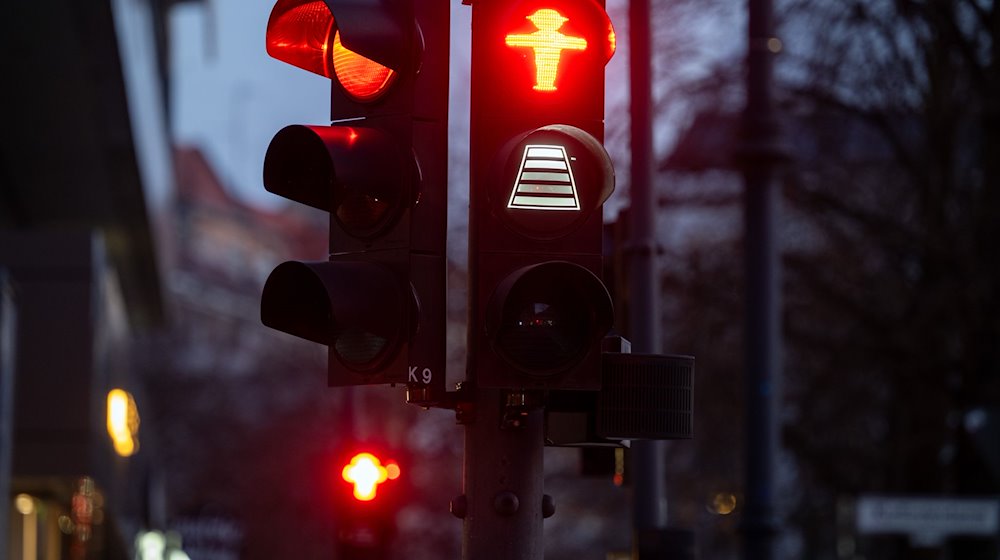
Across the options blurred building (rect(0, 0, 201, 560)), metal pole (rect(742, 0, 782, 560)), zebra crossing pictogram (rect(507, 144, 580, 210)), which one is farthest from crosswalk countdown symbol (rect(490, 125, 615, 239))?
blurred building (rect(0, 0, 201, 560))

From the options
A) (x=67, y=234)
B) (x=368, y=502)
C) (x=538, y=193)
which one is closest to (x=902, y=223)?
(x=67, y=234)

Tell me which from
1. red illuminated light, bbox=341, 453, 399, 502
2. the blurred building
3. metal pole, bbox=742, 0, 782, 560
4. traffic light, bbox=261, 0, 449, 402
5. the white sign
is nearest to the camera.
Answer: traffic light, bbox=261, 0, 449, 402

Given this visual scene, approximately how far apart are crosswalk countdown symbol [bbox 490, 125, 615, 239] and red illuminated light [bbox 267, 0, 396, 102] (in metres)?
0.53

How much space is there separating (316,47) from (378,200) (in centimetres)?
63

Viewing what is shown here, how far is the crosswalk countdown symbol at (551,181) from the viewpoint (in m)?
5.36

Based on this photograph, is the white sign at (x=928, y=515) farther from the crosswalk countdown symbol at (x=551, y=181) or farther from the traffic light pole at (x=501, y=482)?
the crosswalk countdown symbol at (x=551, y=181)

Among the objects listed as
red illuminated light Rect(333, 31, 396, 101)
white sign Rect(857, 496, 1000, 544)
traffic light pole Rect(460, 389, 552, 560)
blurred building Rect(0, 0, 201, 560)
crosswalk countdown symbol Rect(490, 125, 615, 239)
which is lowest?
traffic light pole Rect(460, 389, 552, 560)

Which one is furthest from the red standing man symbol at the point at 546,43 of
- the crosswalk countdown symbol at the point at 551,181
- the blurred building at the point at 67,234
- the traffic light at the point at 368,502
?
the blurred building at the point at 67,234

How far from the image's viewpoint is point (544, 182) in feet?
17.7

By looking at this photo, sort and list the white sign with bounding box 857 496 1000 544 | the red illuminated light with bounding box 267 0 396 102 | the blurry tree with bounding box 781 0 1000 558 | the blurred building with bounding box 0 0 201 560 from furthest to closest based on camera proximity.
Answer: the blurry tree with bounding box 781 0 1000 558, the blurred building with bounding box 0 0 201 560, the white sign with bounding box 857 496 1000 544, the red illuminated light with bounding box 267 0 396 102

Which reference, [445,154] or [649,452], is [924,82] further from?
[445,154]

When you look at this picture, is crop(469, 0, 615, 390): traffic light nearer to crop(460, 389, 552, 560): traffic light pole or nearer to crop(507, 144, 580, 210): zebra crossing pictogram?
crop(507, 144, 580, 210): zebra crossing pictogram

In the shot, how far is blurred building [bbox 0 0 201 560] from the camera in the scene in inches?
767

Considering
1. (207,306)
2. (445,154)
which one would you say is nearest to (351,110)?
(445,154)
